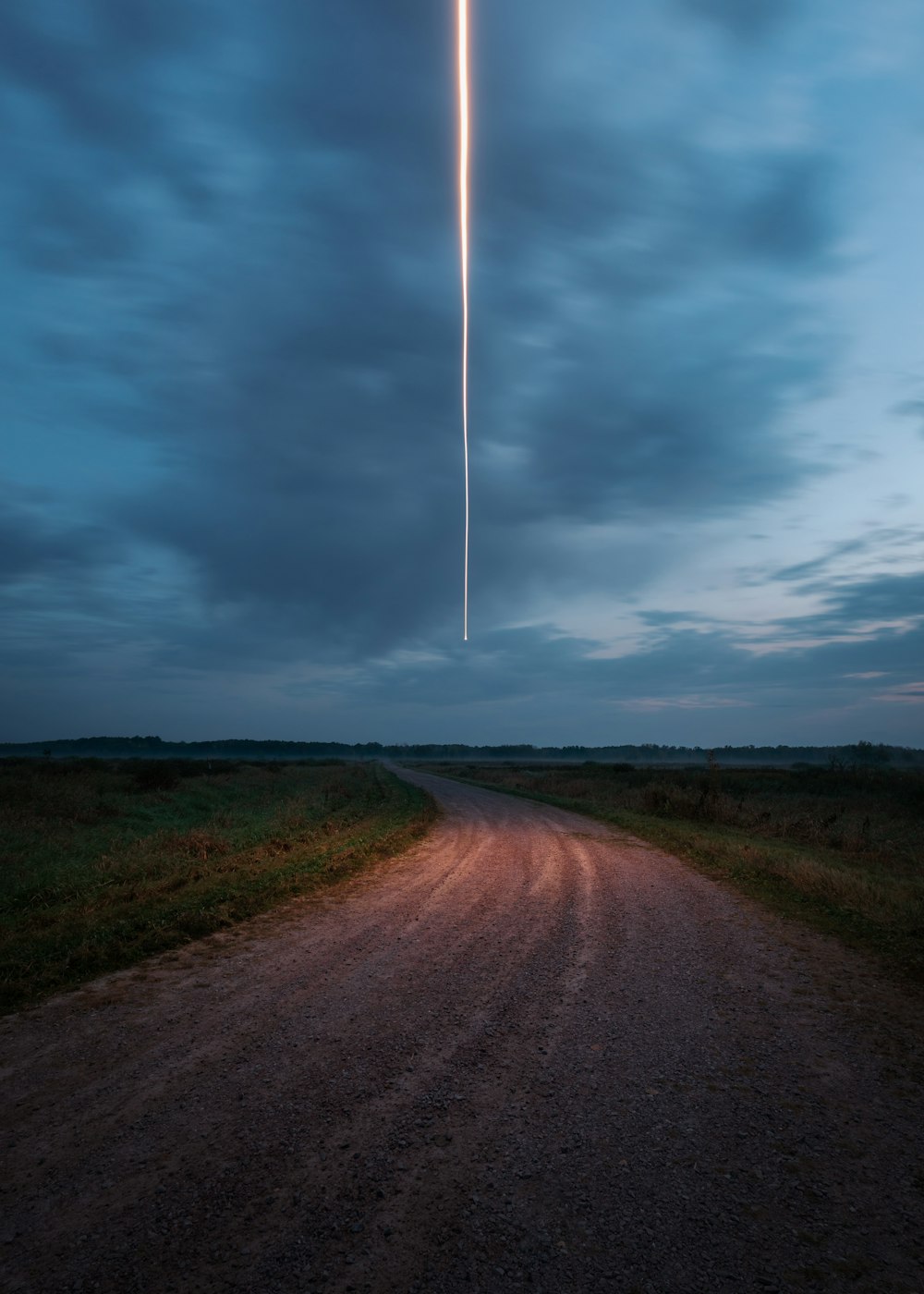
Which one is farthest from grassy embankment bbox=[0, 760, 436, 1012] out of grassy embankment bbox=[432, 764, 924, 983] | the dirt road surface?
grassy embankment bbox=[432, 764, 924, 983]

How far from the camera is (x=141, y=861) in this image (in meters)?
15.3

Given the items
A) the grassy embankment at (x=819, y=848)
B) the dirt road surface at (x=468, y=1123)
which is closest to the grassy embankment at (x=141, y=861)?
the dirt road surface at (x=468, y=1123)

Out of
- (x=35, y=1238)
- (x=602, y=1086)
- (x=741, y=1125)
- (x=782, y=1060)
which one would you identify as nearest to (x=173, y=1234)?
(x=35, y=1238)

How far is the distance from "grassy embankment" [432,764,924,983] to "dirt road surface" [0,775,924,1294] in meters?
2.18

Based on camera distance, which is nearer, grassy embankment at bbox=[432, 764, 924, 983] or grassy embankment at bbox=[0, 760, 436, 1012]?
grassy embankment at bbox=[0, 760, 436, 1012]

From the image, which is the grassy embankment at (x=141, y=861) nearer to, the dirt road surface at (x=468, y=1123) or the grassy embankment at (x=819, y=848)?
the dirt road surface at (x=468, y=1123)

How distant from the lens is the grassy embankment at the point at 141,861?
28.7 ft

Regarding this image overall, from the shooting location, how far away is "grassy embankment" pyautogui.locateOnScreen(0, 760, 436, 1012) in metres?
8.74

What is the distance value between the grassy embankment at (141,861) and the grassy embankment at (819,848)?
817cm

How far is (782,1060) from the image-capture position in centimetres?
575

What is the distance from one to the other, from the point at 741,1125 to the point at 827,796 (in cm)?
4314

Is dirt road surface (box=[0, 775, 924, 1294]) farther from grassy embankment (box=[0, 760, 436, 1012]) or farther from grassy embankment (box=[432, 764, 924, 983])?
grassy embankment (box=[432, 764, 924, 983])

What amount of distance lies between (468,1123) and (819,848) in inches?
766

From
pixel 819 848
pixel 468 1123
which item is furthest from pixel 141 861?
pixel 819 848
